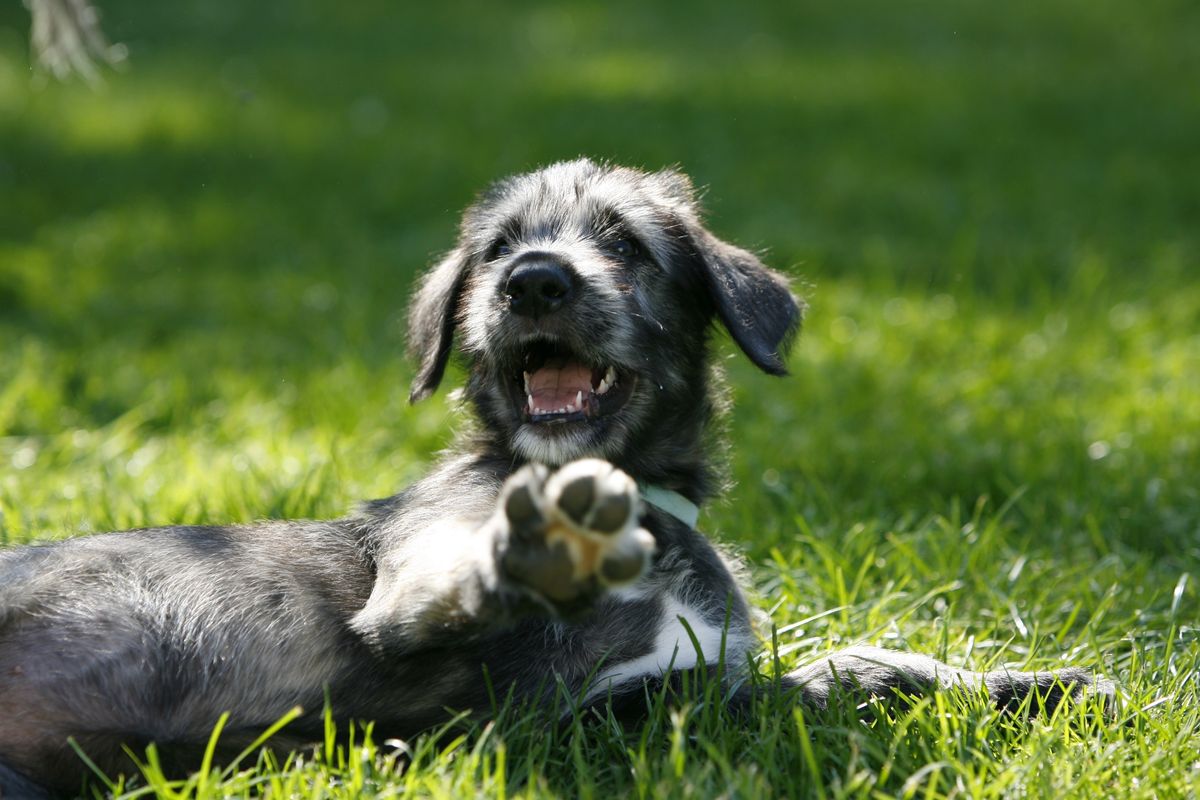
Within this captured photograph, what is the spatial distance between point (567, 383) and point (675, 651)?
0.96 m

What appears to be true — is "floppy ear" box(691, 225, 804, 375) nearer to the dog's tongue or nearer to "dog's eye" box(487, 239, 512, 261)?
the dog's tongue

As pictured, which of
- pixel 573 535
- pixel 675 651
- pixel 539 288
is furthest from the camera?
pixel 539 288

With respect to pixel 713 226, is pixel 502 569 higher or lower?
higher

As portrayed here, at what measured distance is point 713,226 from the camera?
8.62m

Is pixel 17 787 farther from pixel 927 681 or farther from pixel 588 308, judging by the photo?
pixel 927 681

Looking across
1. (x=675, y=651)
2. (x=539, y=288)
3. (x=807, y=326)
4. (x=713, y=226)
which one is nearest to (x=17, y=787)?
(x=675, y=651)

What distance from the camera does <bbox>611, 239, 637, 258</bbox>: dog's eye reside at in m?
3.98

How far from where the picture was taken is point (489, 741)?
3.05 metres

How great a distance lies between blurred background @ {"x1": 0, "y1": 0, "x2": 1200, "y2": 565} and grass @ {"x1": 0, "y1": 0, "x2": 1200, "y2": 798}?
0.03 m

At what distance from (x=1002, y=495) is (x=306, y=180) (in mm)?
6605

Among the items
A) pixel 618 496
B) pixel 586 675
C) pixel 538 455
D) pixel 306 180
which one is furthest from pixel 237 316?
pixel 618 496

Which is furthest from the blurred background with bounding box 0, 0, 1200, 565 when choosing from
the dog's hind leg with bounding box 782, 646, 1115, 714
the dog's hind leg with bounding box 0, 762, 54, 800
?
the dog's hind leg with bounding box 0, 762, 54, 800

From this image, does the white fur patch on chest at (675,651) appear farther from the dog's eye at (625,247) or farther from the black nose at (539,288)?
the dog's eye at (625,247)

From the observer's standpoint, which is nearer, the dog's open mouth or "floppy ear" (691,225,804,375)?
the dog's open mouth
